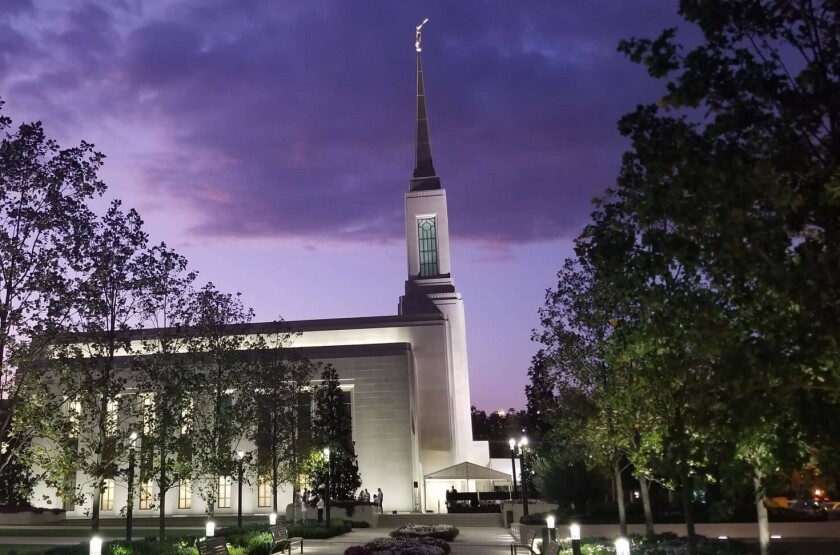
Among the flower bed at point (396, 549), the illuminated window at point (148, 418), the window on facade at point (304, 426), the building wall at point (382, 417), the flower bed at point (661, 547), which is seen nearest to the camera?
the flower bed at point (661, 547)

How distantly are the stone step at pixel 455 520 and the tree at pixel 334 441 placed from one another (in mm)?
3580

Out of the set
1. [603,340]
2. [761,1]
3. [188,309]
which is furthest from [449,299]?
[761,1]

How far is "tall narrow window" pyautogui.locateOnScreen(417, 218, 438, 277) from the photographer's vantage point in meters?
78.4

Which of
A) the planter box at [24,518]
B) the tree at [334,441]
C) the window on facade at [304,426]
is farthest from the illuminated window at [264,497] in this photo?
the window on facade at [304,426]

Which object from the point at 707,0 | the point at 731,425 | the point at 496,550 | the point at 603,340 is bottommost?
the point at 496,550

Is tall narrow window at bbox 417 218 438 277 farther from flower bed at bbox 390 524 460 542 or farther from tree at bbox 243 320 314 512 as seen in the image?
flower bed at bbox 390 524 460 542

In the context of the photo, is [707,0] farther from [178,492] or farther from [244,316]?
[178,492]

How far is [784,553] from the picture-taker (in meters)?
18.8

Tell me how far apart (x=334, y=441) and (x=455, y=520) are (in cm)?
824

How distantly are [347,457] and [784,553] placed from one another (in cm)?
2902

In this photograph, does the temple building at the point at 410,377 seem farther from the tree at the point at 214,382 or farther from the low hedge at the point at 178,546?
the low hedge at the point at 178,546

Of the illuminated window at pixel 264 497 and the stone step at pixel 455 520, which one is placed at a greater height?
the illuminated window at pixel 264 497

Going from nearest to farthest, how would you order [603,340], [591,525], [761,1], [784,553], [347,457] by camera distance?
1. [761,1]
2. [784,553]
3. [603,340]
4. [591,525]
5. [347,457]

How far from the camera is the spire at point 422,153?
8262 cm
